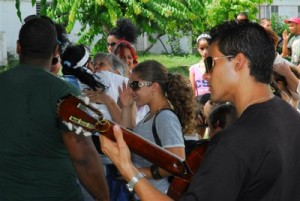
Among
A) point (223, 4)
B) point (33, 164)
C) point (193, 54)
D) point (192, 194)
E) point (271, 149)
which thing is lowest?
point (193, 54)

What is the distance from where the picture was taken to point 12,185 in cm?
292

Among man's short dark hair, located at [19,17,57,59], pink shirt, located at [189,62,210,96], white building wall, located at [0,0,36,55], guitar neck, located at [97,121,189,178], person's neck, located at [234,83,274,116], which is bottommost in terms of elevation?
white building wall, located at [0,0,36,55]

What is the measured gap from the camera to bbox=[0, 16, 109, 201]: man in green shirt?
9.40 feet

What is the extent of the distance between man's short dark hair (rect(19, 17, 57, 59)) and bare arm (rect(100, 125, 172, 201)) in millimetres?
998

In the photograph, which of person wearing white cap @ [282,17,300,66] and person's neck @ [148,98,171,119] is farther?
person wearing white cap @ [282,17,300,66]

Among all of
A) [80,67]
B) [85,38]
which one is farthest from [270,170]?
[85,38]

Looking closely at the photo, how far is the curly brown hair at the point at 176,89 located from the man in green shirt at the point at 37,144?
1041 millimetres

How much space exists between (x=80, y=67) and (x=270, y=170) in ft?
8.78

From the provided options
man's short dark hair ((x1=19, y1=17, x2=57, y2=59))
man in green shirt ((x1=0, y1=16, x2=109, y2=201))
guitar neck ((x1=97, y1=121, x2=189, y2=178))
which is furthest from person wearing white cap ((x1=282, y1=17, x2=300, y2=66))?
guitar neck ((x1=97, y1=121, x2=189, y2=178))

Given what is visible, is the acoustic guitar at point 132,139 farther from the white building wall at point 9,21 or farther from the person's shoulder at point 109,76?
the white building wall at point 9,21

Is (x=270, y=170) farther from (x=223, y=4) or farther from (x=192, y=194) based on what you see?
(x=223, y=4)

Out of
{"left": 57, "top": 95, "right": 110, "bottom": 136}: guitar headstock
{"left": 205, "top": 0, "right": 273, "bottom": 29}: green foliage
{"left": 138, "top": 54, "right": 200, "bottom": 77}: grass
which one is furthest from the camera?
{"left": 138, "top": 54, "right": 200, "bottom": 77}: grass

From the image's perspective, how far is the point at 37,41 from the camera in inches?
121

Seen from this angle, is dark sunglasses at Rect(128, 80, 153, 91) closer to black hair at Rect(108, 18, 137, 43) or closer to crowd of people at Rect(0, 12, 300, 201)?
crowd of people at Rect(0, 12, 300, 201)
